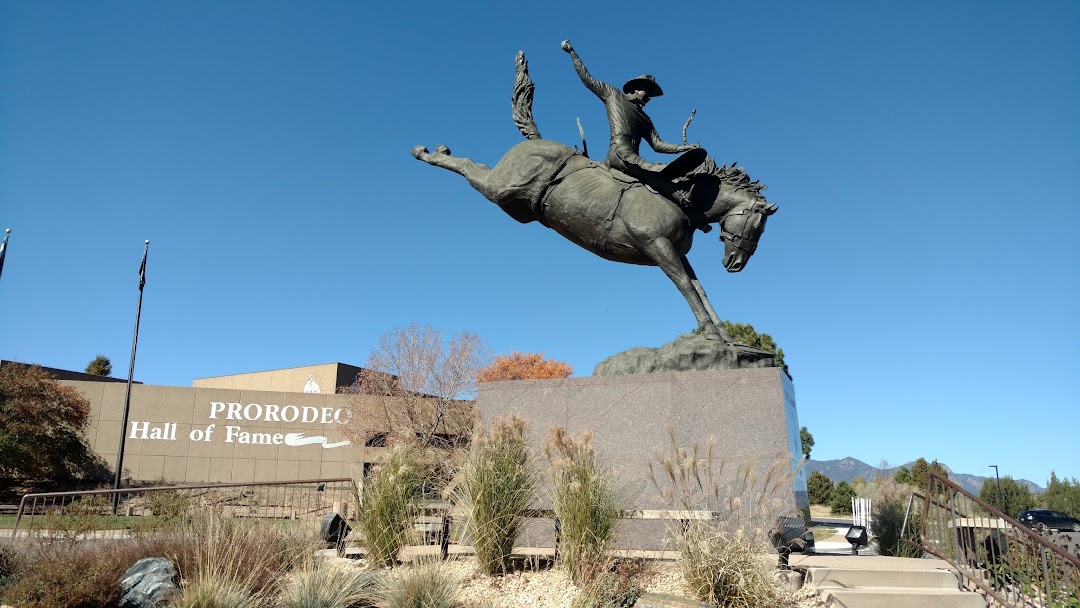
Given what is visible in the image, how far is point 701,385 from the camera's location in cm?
749

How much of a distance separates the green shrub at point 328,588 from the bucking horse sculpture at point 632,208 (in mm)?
4289

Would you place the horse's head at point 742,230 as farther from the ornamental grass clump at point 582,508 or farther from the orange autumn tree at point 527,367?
the orange autumn tree at point 527,367

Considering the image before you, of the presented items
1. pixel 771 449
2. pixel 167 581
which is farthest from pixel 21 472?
pixel 771 449

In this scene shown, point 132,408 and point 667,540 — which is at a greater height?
point 132,408

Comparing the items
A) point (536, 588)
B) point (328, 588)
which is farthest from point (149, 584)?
point (536, 588)

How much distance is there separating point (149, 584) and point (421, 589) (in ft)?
8.30

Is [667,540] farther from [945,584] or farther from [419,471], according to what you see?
[945,584]

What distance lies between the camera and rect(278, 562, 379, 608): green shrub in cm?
537

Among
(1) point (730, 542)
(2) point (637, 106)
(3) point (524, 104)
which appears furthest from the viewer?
(3) point (524, 104)

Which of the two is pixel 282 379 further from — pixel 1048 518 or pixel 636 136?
pixel 636 136

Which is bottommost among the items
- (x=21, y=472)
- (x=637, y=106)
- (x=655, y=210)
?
(x=21, y=472)

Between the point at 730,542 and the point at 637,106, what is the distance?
540 centimetres

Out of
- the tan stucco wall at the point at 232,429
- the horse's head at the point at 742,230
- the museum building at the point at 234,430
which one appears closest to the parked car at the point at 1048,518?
the museum building at the point at 234,430

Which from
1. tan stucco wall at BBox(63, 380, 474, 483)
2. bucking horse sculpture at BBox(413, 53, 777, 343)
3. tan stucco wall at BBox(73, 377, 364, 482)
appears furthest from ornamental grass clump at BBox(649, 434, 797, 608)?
tan stucco wall at BBox(73, 377, 364, 482)
